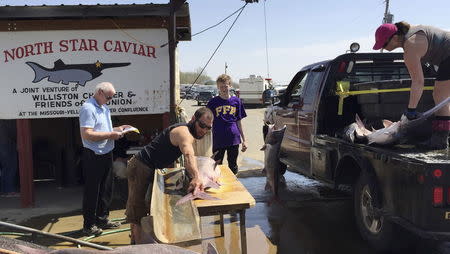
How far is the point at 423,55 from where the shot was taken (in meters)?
4.43

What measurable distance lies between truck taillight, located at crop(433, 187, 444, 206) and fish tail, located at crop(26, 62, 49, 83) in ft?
18.0

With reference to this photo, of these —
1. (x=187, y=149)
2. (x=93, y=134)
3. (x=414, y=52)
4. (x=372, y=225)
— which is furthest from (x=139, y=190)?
(x=414, y=52)

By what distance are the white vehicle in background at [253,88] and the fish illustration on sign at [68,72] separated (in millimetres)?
27877

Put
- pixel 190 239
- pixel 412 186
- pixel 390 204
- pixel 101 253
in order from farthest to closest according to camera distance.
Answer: pixel 390 204, pixel 412 186, pixel 190 239, pixel 101 253

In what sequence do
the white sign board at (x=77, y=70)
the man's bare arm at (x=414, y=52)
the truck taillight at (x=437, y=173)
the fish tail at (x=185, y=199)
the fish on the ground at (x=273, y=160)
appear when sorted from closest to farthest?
the truck taillight at (x=437, y=173) < the fish tail at (x=185, y=199) < the man's bare arm at (x=414, y=52) < the fish on the ground at (x=273, y=160) < the white sign board at (x=77, y=70)

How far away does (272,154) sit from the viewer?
5203mm

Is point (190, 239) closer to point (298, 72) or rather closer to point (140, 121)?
point (298, 72)

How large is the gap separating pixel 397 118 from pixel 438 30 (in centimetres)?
130

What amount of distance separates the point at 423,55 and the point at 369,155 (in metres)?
1.13

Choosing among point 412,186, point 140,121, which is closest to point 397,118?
point 412,186

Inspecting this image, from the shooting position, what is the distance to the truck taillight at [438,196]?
3.54 metres

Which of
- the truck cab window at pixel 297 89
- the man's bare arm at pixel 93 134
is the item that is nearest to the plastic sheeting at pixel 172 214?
the man's bare arm at pixel 93 134

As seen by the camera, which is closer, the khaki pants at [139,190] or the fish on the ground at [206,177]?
the fish on the ground at [206,177]

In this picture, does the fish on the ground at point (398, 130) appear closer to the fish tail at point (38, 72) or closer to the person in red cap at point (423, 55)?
the person in red cap at point (423, 55)
